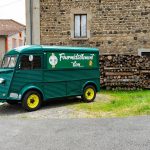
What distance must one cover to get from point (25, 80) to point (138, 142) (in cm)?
553

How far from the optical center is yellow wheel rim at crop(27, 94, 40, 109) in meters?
11.8

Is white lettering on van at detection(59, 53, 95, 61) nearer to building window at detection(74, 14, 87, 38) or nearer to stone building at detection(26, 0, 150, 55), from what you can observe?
stone building at detection(26, 0, 150, 55)

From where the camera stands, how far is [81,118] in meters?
10.2

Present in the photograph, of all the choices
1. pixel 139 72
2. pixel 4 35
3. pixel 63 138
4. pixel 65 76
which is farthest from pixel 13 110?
pixel 4 35

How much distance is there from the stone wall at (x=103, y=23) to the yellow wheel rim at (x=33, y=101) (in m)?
7.22

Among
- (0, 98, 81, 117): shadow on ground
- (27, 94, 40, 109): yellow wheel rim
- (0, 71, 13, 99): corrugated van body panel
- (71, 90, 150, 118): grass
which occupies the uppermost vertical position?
(0, 71, 13, 99): corrugated van body panel

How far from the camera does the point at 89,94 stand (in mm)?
13805

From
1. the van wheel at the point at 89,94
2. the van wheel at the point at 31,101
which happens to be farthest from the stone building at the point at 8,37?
the van wheel at the point at 31,101

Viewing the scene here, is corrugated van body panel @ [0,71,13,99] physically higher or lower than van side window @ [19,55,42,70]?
lower

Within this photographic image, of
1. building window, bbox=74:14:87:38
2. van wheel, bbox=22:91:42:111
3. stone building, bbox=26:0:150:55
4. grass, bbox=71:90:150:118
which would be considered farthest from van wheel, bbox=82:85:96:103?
building window, bbox=74:14:87:38

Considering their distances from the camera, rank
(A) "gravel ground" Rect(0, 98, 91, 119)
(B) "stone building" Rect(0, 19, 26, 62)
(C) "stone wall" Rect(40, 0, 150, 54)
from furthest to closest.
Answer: (B) "stone building" Rect(0, 19, 26, 62)
(C) "stone wall" Rect(40, 0, 150, 54)
(A) "gravel ground" Rect(0, 98, 91, 119)

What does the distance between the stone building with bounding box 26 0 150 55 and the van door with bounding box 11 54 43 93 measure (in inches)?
264

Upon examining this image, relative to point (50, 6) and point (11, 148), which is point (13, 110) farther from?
point (50, 6)

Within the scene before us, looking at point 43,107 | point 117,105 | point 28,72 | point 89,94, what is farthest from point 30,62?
point 117,105
